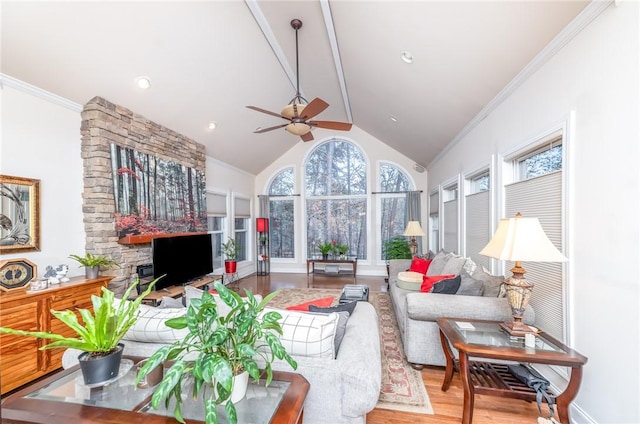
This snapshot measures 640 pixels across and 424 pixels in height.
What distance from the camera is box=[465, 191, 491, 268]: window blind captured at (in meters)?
3.47

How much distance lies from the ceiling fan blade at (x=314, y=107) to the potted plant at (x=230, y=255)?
363 cm

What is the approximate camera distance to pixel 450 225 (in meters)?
5.00

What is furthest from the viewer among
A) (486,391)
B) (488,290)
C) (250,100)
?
(250,100)

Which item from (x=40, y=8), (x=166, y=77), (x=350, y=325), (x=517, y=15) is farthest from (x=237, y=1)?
(x=350, y=325)

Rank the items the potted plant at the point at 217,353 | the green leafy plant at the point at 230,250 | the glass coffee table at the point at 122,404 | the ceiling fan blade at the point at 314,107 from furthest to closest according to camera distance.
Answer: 1. the green leafy plant at the point at 230,250
2. the ceiling fan blade at the point at 314,107
3. the glass coffee table at the point at 122,404
4. the potted plant at the point at 217,353

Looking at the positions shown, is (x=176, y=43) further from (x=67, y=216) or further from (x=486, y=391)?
(x=486, y=391)

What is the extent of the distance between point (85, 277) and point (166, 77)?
8.23ft

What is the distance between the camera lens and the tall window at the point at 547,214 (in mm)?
2186

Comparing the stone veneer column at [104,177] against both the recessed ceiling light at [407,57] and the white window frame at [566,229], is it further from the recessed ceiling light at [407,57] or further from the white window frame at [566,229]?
the white window frame at [566,229]

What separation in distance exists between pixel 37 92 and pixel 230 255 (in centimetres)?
385

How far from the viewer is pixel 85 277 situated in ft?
10.2

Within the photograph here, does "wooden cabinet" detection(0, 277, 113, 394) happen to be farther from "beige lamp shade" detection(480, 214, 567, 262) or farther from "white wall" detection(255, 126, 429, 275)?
"white wall" detection(255, 126, 429, 275)

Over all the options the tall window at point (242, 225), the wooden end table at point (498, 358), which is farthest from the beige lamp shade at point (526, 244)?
the tall window at point (242, 225)

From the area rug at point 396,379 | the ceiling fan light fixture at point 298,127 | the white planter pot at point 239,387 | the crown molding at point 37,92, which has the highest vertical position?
the crown molding at point 37,92
